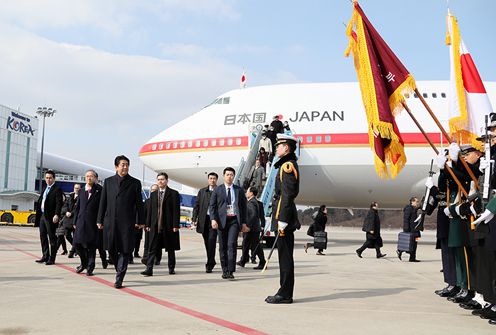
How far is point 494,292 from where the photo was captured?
5.05 m

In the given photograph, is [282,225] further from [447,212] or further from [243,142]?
[243,142]

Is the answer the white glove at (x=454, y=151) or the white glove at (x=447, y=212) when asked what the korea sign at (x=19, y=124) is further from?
the white glove at (x=454, y=151)

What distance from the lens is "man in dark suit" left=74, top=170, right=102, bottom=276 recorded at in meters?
8.10

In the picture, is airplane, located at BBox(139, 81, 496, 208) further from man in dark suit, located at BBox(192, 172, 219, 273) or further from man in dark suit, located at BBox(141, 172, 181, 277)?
man in dark suit, located at BBox(141, 172, 181, 277)

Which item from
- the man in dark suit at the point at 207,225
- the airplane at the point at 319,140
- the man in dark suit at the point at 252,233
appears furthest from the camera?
the airplane at the point at 319,140

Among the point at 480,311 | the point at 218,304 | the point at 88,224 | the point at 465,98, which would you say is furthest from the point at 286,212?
the point at 88,224

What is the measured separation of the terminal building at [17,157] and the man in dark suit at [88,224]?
4356 cm

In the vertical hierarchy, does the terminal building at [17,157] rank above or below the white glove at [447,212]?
above

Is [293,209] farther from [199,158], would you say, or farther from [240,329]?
[199,158]

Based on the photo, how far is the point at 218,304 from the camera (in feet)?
18.2

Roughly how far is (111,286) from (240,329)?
10.5 feet

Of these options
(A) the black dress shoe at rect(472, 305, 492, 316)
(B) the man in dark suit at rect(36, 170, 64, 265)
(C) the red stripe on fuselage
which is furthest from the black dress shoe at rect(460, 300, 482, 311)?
(C) the red stripe on fuselage

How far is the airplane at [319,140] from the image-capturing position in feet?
57.4

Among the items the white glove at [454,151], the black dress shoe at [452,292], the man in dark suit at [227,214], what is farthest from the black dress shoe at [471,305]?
the man in dark suit at [227,214]
